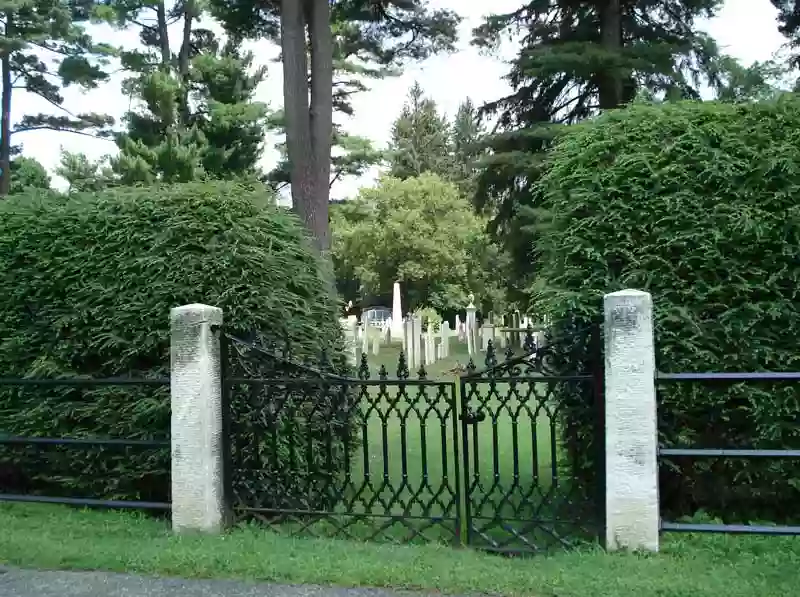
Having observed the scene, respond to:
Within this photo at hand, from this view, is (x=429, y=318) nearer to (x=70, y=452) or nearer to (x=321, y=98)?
(x=321, y=98)

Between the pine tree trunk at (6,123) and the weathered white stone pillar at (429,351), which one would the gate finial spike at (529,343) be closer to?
the weathered white stone pillar at (429,351)

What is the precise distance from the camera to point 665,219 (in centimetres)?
520

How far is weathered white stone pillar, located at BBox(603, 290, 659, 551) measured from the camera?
4773 millimetres

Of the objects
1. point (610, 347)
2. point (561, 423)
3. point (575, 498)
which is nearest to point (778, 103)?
point (610, 347)

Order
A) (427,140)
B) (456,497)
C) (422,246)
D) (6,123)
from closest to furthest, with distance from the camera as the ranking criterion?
(456,497)
(6,123)
(422,246)
(427,140)

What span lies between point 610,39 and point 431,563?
15.7m

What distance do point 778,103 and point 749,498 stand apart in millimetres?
2773

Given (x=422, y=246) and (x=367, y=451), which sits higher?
(x=422, y=246)

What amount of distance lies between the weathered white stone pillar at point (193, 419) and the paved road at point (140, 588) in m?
0.82

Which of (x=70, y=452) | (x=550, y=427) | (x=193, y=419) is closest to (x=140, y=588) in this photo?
(x=193, y=419)

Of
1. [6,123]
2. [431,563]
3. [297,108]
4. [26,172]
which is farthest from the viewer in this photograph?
[26,172]

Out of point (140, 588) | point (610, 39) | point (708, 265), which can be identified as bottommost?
point (140, 588)

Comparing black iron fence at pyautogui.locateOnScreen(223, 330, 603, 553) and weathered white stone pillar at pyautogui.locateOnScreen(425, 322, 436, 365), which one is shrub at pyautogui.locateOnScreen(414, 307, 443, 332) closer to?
weathered white stone pillar at pyautogui.locateOnScreen(425, 322, 436, 365)

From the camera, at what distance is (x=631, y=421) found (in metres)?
4.79
